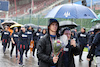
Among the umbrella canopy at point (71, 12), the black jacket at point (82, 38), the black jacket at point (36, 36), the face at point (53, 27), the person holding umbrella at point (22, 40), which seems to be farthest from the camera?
the black jacket at point (36, 36)

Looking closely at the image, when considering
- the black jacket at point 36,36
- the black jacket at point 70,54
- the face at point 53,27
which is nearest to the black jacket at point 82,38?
the black jacket at point 36,36

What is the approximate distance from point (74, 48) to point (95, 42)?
1.38m

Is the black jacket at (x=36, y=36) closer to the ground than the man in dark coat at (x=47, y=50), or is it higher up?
closer to the ground

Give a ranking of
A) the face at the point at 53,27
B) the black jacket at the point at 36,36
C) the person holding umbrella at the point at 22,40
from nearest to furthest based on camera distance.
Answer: the face at the point at 53,27
the person holding umbrella at the point at 22,40
the black jacket at the point at 36,36

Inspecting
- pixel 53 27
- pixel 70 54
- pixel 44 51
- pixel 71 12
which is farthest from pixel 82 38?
pixel 44 51

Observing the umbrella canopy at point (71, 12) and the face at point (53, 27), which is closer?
the face at point (53, 27)

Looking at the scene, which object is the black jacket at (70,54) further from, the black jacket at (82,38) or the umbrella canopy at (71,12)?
the black jacket at (82,38)

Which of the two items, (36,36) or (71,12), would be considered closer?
(71,12)

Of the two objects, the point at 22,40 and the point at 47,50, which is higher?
the point at 47,50

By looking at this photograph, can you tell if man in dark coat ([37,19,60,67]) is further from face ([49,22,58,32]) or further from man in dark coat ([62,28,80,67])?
man in dark coat ([62,28,80,67])

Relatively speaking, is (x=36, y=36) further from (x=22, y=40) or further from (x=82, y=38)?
(x=22, y=40)

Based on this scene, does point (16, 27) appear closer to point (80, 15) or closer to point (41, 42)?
point (80, 15)

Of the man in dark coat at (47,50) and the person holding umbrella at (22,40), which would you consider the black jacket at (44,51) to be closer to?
the man in dark coat at (47,50)

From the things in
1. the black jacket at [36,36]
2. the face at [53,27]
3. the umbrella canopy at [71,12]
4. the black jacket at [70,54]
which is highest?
the umbrella canopy at [71,12]
